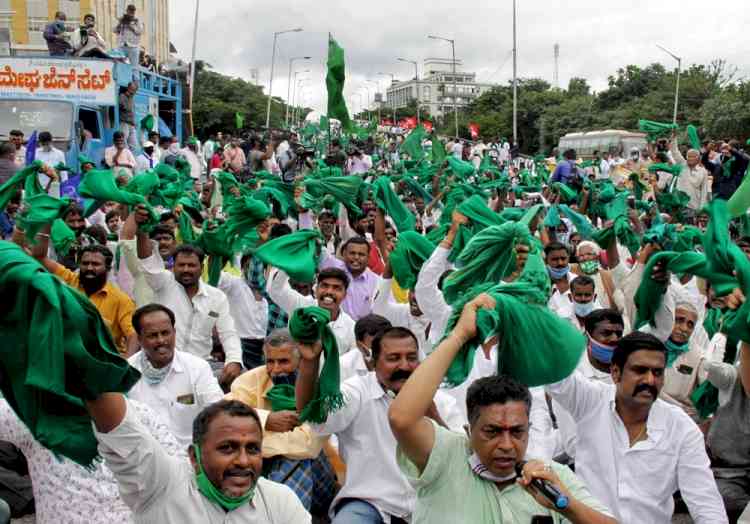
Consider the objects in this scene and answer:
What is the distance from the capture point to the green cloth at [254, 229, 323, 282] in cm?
513

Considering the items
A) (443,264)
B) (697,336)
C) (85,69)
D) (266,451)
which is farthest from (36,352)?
(85,69)

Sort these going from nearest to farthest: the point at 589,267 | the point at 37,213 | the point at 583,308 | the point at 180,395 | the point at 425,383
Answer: the point at 425,383 → the point at 180,395 → the point at 37,213 → the point at 583,308 → the point at 589,267

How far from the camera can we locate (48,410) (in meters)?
2.26

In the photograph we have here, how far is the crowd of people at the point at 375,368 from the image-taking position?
9.01 ft

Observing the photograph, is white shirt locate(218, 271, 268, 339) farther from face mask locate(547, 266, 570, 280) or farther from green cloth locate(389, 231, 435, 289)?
face mask locate(547, 266, 570, 280)

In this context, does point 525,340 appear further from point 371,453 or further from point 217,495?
point 371,453

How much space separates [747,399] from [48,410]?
→ 151 inches

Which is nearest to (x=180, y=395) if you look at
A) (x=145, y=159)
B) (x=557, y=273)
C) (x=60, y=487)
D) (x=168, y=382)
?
(x=168, y=382)

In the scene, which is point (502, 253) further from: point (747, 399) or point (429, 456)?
point (747, 399)

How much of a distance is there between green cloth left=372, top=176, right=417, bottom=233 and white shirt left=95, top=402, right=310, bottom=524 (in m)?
4.63

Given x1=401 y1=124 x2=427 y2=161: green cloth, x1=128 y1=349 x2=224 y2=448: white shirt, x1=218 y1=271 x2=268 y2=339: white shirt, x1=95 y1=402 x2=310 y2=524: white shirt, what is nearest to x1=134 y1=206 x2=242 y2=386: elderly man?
x1=218 y1=271 x2=268 y2=339: white shirt

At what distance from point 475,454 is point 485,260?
1.04 metres

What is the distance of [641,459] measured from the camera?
3740 millimetres

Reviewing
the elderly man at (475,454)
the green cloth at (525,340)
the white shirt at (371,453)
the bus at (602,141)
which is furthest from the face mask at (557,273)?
the bus at (602,141)
